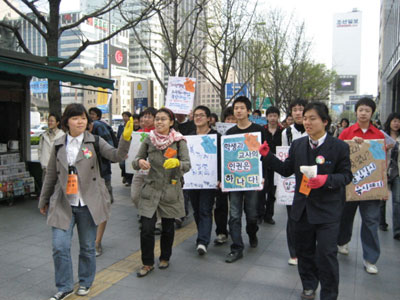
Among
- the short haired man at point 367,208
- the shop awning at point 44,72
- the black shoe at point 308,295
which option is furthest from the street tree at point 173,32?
the black shoe at point 308,295

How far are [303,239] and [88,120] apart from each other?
7.75 ft

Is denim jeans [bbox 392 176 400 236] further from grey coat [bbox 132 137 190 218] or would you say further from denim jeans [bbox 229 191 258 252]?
grey coat [bbox 132 137 190 218]

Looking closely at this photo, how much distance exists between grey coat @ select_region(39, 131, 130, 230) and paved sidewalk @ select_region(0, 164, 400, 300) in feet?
2.74

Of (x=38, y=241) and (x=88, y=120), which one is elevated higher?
(x=88, y=120)

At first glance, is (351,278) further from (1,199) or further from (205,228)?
(1,199)

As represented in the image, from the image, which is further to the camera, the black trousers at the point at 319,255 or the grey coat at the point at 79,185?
the grey coat at the point at 79,185

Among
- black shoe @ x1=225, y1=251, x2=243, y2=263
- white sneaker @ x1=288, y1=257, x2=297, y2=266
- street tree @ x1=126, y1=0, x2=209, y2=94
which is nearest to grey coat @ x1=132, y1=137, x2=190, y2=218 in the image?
black shoe @ x1=225, y1=251, x2=243, y2=263

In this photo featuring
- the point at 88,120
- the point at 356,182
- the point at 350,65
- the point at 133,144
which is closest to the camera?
the point at 88,120

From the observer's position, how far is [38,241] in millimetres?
5348

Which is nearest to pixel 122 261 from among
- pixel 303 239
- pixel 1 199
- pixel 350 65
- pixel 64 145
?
pixel 64 145

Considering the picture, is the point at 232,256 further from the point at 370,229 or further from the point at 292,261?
the point at 370,229

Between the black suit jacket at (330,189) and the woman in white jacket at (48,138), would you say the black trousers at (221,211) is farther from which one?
the woman in white jacket at (48,138)

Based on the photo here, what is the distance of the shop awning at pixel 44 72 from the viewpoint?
6020 millimetres

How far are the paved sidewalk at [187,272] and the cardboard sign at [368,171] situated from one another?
90cm
